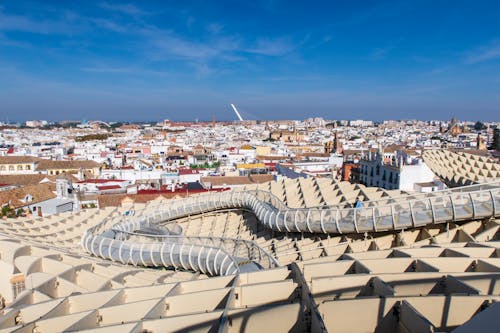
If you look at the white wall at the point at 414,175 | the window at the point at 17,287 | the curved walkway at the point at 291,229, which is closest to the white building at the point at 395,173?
the white wall at the point at 414,175

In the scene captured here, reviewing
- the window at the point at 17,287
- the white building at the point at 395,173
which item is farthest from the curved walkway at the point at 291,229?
the white building at the point at 395,173

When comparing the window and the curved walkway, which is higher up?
the curved walkway

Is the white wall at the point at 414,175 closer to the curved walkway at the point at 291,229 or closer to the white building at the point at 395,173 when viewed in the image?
the white building at the point at 395,173

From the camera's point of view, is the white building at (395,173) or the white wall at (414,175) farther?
the white building at (395,173)

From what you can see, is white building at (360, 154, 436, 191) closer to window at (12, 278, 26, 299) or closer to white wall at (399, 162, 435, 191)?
white wall at (399, 162, 435, 191)

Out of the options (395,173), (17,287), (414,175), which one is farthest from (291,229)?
(395,173)

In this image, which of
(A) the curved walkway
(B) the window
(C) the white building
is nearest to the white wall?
(C) the white building

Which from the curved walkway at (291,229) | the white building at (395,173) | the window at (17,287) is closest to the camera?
the window at (17,287)

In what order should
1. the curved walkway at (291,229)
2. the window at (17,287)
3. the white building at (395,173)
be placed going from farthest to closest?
the white building at (395,173), the curved walkway at (291,229), the window at (17,287)

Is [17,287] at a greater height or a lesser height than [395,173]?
lesser

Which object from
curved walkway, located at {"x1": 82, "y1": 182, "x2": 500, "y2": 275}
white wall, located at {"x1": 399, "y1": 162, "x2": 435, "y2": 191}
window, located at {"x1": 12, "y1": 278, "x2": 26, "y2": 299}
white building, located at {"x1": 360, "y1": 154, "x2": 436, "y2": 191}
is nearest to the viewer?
window, located at {"x1": 12, "y1": 278, "x2": 26, "y2": 299}

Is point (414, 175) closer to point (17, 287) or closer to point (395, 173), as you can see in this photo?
point (395, 173)

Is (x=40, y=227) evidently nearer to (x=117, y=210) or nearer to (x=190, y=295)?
(x=117, y=210)

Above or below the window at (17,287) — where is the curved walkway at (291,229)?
above
